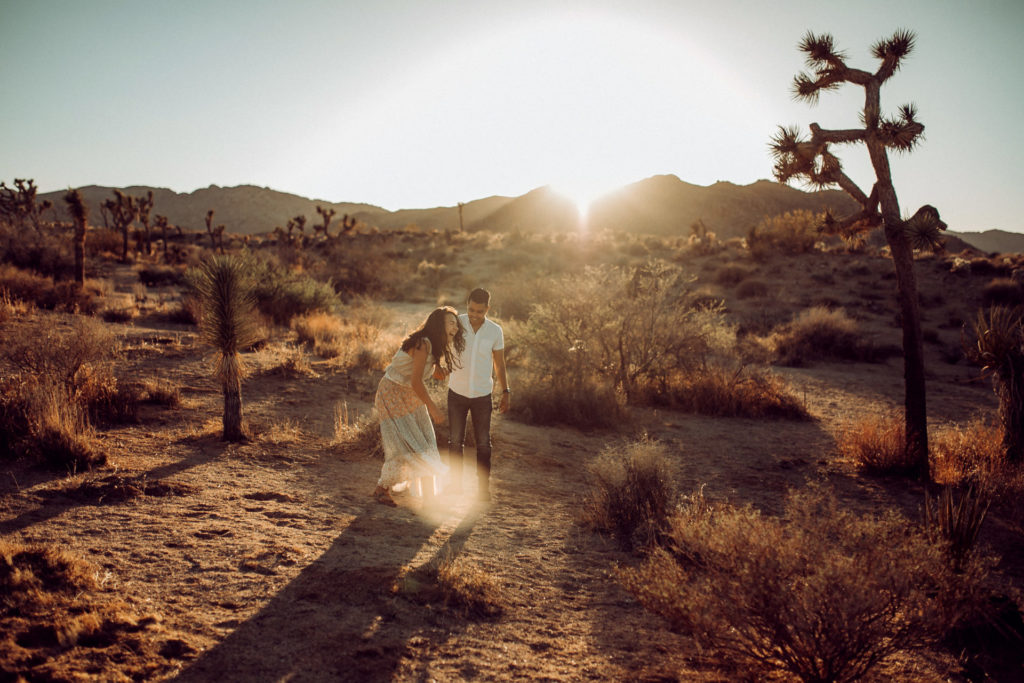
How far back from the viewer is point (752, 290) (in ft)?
82.9

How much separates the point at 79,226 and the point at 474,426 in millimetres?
18686

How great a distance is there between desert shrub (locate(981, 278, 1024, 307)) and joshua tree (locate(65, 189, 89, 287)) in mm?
30297

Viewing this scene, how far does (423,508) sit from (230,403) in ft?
9.98

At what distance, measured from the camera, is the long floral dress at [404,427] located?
552 cm

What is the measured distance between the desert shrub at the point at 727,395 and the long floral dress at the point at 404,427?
690 cm

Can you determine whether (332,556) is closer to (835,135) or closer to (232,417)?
(232,417)

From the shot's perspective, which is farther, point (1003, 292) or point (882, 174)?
point (1003, 292)

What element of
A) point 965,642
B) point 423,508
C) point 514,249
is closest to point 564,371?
point 423,508

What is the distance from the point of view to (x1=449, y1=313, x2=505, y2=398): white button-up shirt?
557cm

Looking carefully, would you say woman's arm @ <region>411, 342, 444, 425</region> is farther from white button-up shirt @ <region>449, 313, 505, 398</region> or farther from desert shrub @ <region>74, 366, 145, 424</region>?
desert shrub @ <region>74, 366, 145, 424</region>

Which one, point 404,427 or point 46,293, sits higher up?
point 46,293

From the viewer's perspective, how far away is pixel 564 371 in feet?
36.7

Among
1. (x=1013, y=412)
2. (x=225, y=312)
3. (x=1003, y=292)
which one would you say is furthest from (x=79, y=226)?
(x=1003, y=292)

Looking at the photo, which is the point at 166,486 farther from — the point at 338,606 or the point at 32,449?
the point at 338,606
